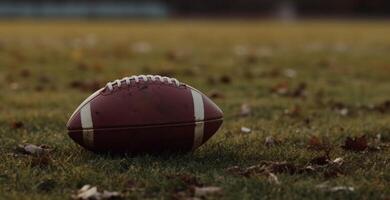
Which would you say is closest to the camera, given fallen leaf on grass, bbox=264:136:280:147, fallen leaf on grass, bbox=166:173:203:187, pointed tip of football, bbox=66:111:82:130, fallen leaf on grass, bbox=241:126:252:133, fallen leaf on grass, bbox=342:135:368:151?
fallen leaf on grass, bbox=166:173:203:187

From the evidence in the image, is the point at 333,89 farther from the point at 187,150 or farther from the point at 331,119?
the point at 187,150

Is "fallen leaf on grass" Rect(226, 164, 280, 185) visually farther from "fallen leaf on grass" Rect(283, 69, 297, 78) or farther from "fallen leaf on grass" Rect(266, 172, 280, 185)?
"fallen leaf on grass" Rect(283, 69, 297, 78)

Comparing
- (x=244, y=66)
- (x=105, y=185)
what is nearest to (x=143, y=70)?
(x=244, y=66)

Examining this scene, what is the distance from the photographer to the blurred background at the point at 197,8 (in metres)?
48.5

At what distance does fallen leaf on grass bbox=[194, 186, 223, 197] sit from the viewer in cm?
358

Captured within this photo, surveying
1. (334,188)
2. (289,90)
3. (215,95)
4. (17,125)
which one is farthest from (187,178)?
(289,90)

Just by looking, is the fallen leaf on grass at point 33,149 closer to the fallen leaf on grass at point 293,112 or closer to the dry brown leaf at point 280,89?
the fallen leaf on grass at point 293,112

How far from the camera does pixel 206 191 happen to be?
3604 millimetres

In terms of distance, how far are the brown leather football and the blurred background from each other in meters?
43.6

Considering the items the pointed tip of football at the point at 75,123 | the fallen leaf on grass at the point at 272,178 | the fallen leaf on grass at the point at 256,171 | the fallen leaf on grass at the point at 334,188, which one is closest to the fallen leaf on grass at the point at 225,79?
the pointed tip of football at the point at 75,123

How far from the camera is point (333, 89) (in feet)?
26.7

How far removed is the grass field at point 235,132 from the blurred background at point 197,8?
123 feet

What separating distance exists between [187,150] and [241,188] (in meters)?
0.76

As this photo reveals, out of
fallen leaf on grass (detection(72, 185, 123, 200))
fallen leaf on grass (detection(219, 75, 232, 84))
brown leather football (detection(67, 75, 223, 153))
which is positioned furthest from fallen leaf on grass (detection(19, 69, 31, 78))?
fallen leaf on grass (detection(72, 185, 123, 200))
